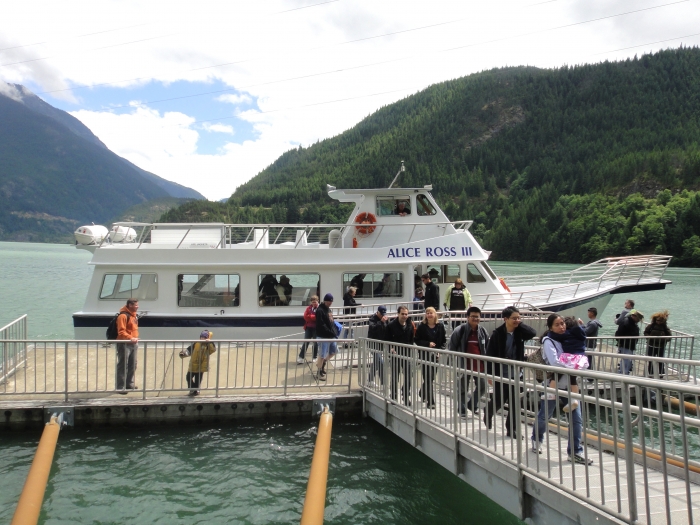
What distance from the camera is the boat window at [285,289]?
49.9 ft

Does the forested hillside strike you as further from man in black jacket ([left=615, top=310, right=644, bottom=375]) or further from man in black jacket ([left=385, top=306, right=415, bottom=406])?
man in black jacket ([left=385, top=306, right=415, bottom=406])

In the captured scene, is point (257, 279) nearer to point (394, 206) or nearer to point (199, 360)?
point (394, 206)

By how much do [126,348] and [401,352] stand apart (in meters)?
4.63

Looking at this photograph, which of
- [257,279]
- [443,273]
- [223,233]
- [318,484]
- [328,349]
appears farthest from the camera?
[443,273]

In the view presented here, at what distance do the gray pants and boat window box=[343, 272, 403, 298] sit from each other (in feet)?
23.1

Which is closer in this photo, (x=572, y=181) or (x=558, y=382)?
(x=558, y=382)

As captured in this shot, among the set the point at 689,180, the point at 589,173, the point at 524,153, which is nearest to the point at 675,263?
the point at 689,180

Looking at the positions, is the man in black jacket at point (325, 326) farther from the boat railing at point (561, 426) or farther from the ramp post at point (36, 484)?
the ramp post at point (36, 484)

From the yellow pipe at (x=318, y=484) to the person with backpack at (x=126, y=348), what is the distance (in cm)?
357

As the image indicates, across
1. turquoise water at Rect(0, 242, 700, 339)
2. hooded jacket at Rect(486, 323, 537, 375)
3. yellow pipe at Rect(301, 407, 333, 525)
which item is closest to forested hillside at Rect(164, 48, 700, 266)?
turquoise water at Rect(0, 242, 700, 339)

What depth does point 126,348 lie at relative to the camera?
9.02m

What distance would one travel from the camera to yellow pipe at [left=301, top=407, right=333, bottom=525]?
18.7 feet

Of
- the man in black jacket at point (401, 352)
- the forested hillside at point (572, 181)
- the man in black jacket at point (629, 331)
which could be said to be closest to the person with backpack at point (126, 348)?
the man in black jacket at point (401, 352)

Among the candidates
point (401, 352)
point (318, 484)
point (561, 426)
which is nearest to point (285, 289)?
point (401, 352)
